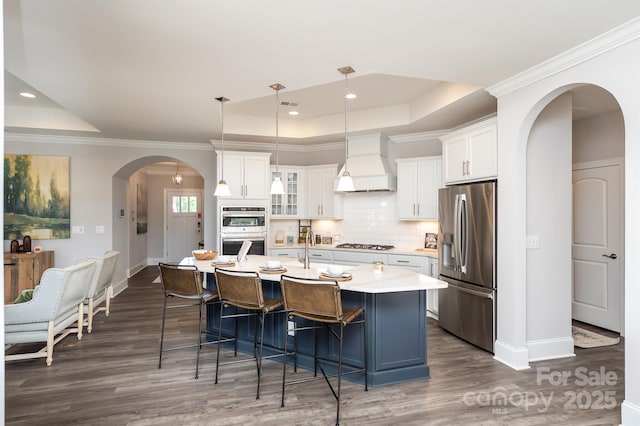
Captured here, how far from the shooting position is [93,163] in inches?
245

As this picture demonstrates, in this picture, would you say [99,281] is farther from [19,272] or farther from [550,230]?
[550,230]

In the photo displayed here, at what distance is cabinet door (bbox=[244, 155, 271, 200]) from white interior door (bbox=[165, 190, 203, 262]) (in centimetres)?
526

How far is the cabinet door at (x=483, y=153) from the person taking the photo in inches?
147

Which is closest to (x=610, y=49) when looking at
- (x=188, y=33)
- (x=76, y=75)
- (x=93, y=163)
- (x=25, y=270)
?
(x=188, y=33)

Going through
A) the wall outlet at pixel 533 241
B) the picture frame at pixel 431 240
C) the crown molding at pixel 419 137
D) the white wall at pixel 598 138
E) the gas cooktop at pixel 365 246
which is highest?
the crown molding at pixel 419 137

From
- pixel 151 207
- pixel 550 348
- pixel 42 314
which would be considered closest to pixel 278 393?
pixel 42 314

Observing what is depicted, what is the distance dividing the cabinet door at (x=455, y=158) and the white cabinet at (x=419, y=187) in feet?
2.50

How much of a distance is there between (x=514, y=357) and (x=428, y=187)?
2.57 m

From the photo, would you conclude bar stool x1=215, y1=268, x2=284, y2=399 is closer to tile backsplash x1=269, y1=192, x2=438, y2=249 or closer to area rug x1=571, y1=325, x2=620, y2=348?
tile backsplash x1=269, y1=192, x2=438, y2=249

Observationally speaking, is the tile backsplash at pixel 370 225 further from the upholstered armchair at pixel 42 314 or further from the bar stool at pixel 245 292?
the upholstered armchair at pixel 42 314

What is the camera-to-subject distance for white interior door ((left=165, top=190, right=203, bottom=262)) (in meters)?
10.5

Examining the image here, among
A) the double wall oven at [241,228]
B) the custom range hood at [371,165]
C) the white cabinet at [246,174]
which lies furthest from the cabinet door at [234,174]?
the custom range hood at [371,165]

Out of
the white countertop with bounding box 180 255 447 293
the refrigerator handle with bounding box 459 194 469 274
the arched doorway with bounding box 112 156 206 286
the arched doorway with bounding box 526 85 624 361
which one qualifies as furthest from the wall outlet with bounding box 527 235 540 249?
the arched doorway with bounding box 112 156 206 286

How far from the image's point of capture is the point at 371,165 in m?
5.75
